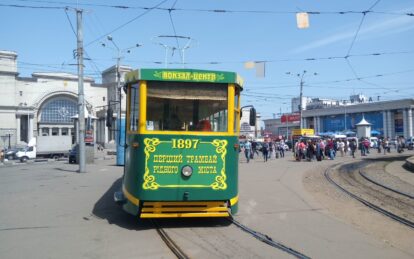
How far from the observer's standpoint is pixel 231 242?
7.05 metres

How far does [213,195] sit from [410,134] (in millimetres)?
71511

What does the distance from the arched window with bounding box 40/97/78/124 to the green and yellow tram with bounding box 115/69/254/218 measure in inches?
3379

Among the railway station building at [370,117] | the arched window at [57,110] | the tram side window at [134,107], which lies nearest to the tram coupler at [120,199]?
the tram side window at [134,107]

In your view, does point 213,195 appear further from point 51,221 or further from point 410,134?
point 410,134

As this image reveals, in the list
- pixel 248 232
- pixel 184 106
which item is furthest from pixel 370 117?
pixel 248 232

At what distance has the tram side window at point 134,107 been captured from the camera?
835 centimetres

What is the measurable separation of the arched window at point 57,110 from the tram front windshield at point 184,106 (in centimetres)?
8584

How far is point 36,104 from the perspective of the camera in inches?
3408

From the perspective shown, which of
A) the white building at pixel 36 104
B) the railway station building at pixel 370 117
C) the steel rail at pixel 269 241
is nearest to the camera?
the steel rail at pixel 269 241

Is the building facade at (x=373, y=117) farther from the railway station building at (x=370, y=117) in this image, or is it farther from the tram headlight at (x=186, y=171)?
the tram headlight at (x=186, y=171)

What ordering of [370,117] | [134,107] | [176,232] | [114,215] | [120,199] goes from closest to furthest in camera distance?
[176,232] < [134,107] < [120,199] < [114,215] < [370,117]

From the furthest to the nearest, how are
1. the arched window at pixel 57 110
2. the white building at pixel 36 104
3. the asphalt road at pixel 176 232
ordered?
the arched window at pixel 57 110 → the white building at pixel 36 104 → the asphalt road at pixel 176 232

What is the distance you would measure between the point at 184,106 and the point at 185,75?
557 mm

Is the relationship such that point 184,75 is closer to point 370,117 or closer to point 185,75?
point 185,75
